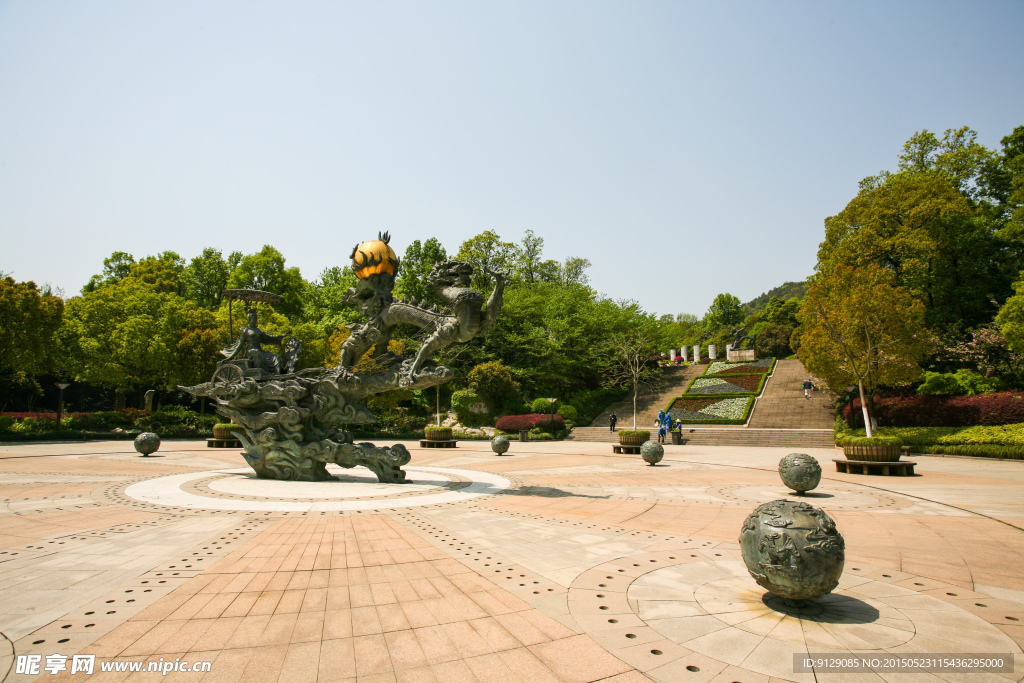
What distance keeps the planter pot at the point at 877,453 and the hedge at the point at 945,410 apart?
1215 centimetres

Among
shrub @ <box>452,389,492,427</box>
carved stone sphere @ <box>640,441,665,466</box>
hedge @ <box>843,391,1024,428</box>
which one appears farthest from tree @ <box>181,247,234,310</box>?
hedge @ <box>843,391,1024,428</box>

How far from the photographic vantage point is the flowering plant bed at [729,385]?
1567 inches

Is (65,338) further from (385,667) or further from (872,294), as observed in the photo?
(872,294)

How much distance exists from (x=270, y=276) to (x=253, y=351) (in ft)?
117

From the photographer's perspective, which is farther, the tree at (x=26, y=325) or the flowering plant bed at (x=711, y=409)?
the flowering plant bed at (x=711, y=409)

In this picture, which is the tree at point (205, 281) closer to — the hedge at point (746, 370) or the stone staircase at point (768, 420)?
the stone staircase at point (768, 420)

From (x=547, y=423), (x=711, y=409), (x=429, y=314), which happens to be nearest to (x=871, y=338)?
(x=711, y=409)

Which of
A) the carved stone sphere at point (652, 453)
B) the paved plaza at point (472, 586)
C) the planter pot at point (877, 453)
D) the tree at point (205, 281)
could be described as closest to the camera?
the paved plaza at point (472, 586)

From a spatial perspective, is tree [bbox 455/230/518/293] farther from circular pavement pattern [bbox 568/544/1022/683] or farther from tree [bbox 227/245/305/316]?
circular pavement pattern [bbox 568/544/1022/683]

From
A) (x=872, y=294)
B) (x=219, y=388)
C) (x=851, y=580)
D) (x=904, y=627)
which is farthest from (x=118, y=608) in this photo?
(x=872, y=294)

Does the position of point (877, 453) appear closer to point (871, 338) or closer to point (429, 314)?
point (871, 338)

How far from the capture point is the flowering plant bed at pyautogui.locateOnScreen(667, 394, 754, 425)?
3281 centimetres

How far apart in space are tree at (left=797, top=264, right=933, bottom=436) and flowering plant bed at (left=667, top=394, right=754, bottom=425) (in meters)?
9.27

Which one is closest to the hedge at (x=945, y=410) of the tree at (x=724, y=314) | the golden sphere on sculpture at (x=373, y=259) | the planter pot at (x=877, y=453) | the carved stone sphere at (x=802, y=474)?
the planter pot at (x=877, y=453)
